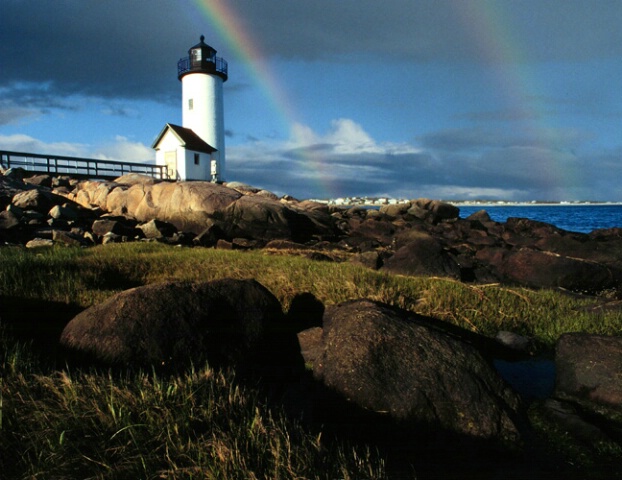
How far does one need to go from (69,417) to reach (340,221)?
71.8ft


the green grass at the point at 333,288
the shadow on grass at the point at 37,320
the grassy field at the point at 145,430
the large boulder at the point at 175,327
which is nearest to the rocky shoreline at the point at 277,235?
the green grass at the point at 333,288

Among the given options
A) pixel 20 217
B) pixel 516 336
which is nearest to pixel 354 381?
pixel 516 336

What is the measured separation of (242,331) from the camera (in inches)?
218

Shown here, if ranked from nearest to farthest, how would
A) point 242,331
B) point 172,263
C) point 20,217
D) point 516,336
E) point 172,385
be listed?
1. point 172,385
2. point 242,331
3. point 516,336
4. point 172,263
5. point 20,217

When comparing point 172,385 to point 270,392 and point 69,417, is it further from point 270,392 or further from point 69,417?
point 270,392

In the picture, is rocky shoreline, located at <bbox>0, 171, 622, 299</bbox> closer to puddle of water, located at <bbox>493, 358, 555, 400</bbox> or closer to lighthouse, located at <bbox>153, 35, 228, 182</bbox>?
puddle of water, located at <bbox>493, 358, 555, 400</bbox>

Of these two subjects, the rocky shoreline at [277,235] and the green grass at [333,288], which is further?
the rocky shoreline at [277,235]

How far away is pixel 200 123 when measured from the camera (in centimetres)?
4428

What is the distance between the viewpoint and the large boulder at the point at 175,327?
184 inches

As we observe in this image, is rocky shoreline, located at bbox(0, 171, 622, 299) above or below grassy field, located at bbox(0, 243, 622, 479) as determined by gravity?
above

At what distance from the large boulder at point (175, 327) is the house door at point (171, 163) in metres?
38.7

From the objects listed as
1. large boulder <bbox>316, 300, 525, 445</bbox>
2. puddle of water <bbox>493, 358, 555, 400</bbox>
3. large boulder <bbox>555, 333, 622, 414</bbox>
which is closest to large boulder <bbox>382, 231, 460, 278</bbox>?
puddle of water <bbox>493, 358, 555, 400</bbox>

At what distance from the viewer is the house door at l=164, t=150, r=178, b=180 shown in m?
42.2

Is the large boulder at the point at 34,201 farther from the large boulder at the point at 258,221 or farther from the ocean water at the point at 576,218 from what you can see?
the ocean water at the point at 576,218
